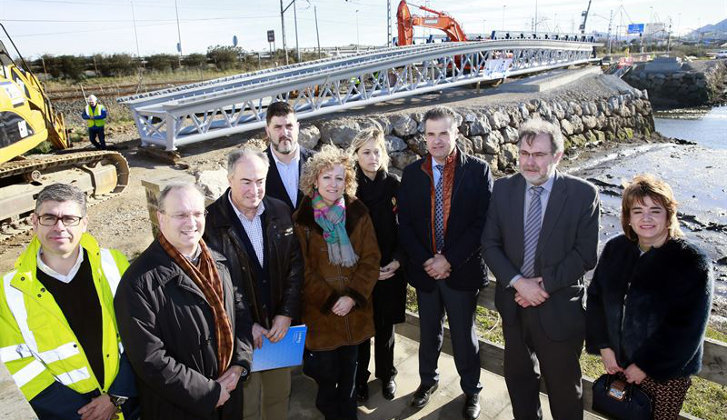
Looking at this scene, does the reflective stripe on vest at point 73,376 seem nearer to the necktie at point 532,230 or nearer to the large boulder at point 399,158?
the necktie at point 532,230

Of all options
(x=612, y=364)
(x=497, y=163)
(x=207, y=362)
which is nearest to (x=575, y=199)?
(x=612, y=364)

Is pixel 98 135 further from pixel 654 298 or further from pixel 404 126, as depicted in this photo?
pixel 654 298

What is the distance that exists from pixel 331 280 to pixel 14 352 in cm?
156

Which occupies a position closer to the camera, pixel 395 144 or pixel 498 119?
pixel 395 144

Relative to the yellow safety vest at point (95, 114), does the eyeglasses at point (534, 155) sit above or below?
below

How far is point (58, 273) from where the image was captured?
2035 millimetres

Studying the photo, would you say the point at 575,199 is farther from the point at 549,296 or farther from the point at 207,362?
the point at 207,362

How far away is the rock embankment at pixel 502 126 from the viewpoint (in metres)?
11.6

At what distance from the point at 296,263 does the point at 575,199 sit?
1.58 meters

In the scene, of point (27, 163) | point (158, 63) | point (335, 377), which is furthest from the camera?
point (158, 63)

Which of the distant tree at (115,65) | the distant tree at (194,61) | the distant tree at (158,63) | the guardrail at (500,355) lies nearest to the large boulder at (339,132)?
the guardrail at (500,355)

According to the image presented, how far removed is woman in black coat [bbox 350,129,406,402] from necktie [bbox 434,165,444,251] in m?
0.32

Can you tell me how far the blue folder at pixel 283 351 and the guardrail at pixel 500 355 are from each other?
1.18 m

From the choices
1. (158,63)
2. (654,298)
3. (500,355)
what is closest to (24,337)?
(500,355)
